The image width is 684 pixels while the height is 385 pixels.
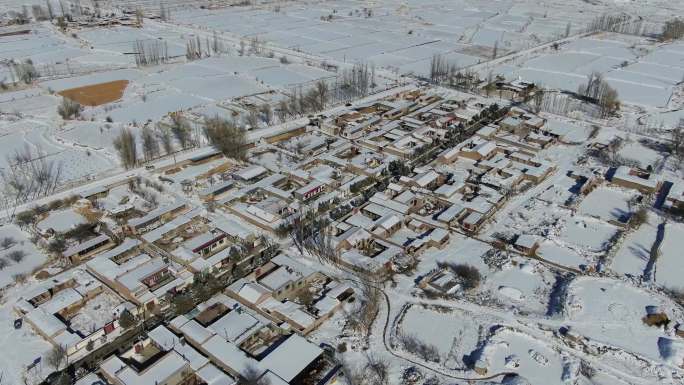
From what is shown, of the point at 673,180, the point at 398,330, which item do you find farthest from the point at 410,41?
the point at 398,330

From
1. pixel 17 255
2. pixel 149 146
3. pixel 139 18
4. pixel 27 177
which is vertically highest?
pixel 139 18

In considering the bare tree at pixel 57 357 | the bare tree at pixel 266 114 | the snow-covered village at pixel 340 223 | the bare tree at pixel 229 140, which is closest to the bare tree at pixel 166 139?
the snow-covered village at pixel 340 223

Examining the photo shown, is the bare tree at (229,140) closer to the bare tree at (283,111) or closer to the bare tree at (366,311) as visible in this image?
the bare tree at (283,111)

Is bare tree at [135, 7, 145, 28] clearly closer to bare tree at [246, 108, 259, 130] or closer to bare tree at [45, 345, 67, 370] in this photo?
bare tree at [246, 108, 259, 130]

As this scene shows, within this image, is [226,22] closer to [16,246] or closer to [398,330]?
[16,246]

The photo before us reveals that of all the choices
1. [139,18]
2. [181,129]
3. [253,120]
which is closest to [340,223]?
[253,120]

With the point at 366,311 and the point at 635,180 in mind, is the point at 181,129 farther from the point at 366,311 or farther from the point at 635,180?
the point at 635,180

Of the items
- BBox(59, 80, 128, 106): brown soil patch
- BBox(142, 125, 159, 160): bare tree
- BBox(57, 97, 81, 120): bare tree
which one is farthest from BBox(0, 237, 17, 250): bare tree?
BBox(59, 80, 128, 106): brown soil patch
